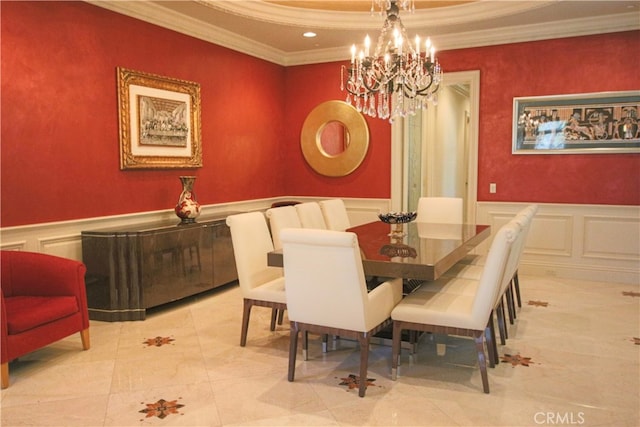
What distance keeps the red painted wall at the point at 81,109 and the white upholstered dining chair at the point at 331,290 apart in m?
2.25

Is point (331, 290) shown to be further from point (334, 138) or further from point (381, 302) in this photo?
point (334, 138)

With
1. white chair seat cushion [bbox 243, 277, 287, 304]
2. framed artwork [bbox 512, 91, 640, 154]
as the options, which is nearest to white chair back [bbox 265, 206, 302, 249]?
white chair seat cushion [bbox 243, 277, 287, 304]

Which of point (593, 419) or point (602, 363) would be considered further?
point (602, 363)

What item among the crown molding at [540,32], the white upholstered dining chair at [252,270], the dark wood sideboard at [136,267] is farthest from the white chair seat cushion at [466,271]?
the crown molding at [540,32]

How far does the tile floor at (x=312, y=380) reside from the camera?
2529 millimetres

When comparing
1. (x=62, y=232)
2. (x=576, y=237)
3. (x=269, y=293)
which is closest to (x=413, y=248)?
(x=269, y=293)

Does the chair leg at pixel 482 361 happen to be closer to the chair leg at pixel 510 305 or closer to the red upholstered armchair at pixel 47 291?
the chair leg at pixel 510 305

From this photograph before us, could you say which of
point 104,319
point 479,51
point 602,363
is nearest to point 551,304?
point 602,363

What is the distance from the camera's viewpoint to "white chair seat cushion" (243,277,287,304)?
3.38 m

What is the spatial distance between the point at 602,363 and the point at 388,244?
4.97 ft

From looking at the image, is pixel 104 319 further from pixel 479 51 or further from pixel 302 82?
pixel 479 51

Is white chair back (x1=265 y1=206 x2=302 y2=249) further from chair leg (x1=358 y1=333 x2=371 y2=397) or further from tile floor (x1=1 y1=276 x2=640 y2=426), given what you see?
Result: chair leg (x1=358 y1=333 x2=371 y2=397)

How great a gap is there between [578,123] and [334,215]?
284cm

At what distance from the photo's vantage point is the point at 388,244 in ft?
11.2
